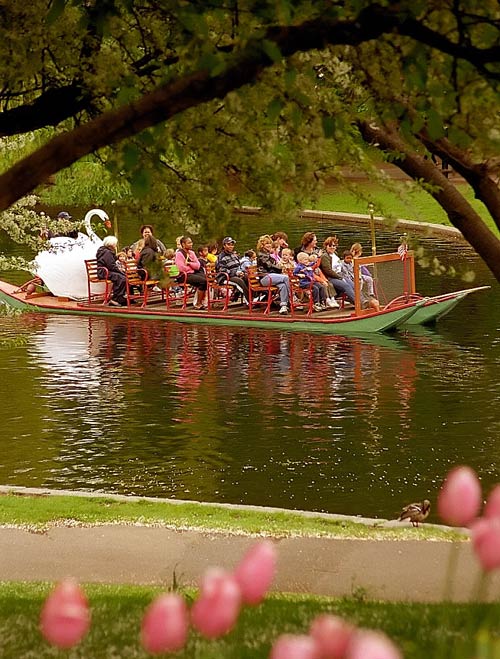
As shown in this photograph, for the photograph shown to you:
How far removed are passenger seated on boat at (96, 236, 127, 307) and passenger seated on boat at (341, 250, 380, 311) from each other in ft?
17.5

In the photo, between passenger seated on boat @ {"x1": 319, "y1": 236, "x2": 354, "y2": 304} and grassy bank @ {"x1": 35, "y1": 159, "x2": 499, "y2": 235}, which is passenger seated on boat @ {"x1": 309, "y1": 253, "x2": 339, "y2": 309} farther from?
grassy bank @ {"x1": 35, "y1": 159, "x2": 499, "y2": 235}

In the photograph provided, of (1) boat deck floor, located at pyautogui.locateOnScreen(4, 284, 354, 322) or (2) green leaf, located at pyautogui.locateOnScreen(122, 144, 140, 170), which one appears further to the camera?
(1) boat deck floor, located at pyautogui.locateOnScreen(4, 284, 354, 322)

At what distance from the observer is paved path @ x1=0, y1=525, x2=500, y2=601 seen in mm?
9117

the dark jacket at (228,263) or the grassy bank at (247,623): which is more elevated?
the dark jacket at (228,263)

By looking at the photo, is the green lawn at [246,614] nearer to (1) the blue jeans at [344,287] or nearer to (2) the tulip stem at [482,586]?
(2) the tulip stem at [482,586]

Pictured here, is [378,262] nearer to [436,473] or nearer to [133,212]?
[436,473]

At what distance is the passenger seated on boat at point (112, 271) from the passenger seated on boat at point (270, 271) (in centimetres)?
385

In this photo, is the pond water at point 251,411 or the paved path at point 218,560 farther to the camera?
the pond water at point 251,411

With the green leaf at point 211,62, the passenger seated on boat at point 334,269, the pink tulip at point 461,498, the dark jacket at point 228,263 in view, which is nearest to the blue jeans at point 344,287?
the passenger seated on boat at point 334,269

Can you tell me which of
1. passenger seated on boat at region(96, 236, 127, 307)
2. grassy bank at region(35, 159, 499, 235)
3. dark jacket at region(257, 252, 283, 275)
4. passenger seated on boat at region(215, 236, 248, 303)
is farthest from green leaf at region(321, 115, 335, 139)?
grassy bank at region(35, 159, 499, 235)

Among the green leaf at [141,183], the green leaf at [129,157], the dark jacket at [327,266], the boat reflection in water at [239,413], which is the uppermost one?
the green leaf at [129,157]

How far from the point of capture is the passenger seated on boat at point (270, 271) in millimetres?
28250

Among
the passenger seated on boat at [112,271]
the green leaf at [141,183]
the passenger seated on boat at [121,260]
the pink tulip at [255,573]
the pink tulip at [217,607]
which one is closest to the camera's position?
the pink tulip at [217,607]

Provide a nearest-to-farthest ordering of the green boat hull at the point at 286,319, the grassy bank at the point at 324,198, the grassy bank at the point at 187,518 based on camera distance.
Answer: the grassy bank at the point at 187,518 < the green boat hull at the point at 286,319 < the grassy bank at the point at 324,198
